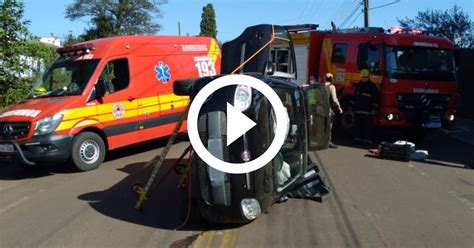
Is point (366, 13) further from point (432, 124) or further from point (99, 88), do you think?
point (99, 88)

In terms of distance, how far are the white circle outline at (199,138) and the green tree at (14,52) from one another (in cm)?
1058

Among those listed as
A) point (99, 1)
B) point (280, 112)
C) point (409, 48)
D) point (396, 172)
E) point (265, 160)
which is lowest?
point (396, 172)

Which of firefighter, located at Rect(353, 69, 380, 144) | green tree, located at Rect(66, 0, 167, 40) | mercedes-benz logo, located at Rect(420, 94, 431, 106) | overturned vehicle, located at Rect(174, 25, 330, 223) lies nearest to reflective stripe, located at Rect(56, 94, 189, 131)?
overturned vehicle, located at Rect(174, 25, 330, 223)

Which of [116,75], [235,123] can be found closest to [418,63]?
[116,75]

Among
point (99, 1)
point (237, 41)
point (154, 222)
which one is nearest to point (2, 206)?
point (154, 222)

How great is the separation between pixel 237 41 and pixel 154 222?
14.8 feet

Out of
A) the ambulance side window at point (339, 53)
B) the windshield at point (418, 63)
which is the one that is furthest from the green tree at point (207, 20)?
the windshield at point (418, 63)

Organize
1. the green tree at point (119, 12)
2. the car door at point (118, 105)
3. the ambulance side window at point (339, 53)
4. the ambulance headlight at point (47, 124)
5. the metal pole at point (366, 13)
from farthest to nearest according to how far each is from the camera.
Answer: the green tree at point (119, 12)
the metal pole at point (366, 13)
the ambulance side window at point (339, 53)
the car door at point (118, 105)
the ambulance headlight at point (47, 124)

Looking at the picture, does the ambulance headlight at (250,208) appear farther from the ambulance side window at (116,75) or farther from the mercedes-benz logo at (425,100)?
the mercedes-benz logo at (425,100)

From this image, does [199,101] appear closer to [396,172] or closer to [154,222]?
[154,222]

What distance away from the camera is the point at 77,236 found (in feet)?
18.1

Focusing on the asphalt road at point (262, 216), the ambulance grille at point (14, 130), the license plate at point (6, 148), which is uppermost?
the ambulance grille at point (14, 130)

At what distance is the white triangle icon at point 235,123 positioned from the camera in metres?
5.11

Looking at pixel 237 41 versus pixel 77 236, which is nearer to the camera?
pixel 77 236
